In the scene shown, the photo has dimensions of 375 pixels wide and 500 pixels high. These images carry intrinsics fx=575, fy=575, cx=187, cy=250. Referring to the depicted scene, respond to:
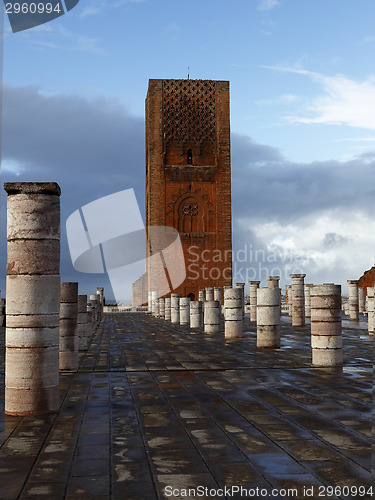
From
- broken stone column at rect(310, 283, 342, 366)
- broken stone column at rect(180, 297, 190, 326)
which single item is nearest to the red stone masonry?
broken stone column at rect(180, 297, 190, 326)

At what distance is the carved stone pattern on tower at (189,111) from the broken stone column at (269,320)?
91.1 feet

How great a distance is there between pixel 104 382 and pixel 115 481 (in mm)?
3909

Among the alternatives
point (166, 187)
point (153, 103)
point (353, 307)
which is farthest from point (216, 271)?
point (353, 307)

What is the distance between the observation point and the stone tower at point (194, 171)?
37781 millimetres

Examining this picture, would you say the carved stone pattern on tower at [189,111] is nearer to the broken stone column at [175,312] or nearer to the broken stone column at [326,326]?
the broken stone column at [175,312]

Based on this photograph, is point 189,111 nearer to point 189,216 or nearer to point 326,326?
point 189,216

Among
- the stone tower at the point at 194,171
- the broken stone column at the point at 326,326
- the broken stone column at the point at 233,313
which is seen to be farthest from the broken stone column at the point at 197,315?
the stone tower at the point at 194,171

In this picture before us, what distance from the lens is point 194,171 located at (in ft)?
125

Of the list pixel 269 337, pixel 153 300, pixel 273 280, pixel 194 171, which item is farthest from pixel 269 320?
pixel 194 171

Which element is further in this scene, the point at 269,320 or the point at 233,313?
the point at 233,313

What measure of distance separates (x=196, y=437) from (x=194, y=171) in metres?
34.6

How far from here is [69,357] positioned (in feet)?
26.9

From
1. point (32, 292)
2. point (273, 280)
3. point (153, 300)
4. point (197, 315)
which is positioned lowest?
point (197, 315)

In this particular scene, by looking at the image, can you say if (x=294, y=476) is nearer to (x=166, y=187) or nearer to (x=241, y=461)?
(x=241, y=461)
